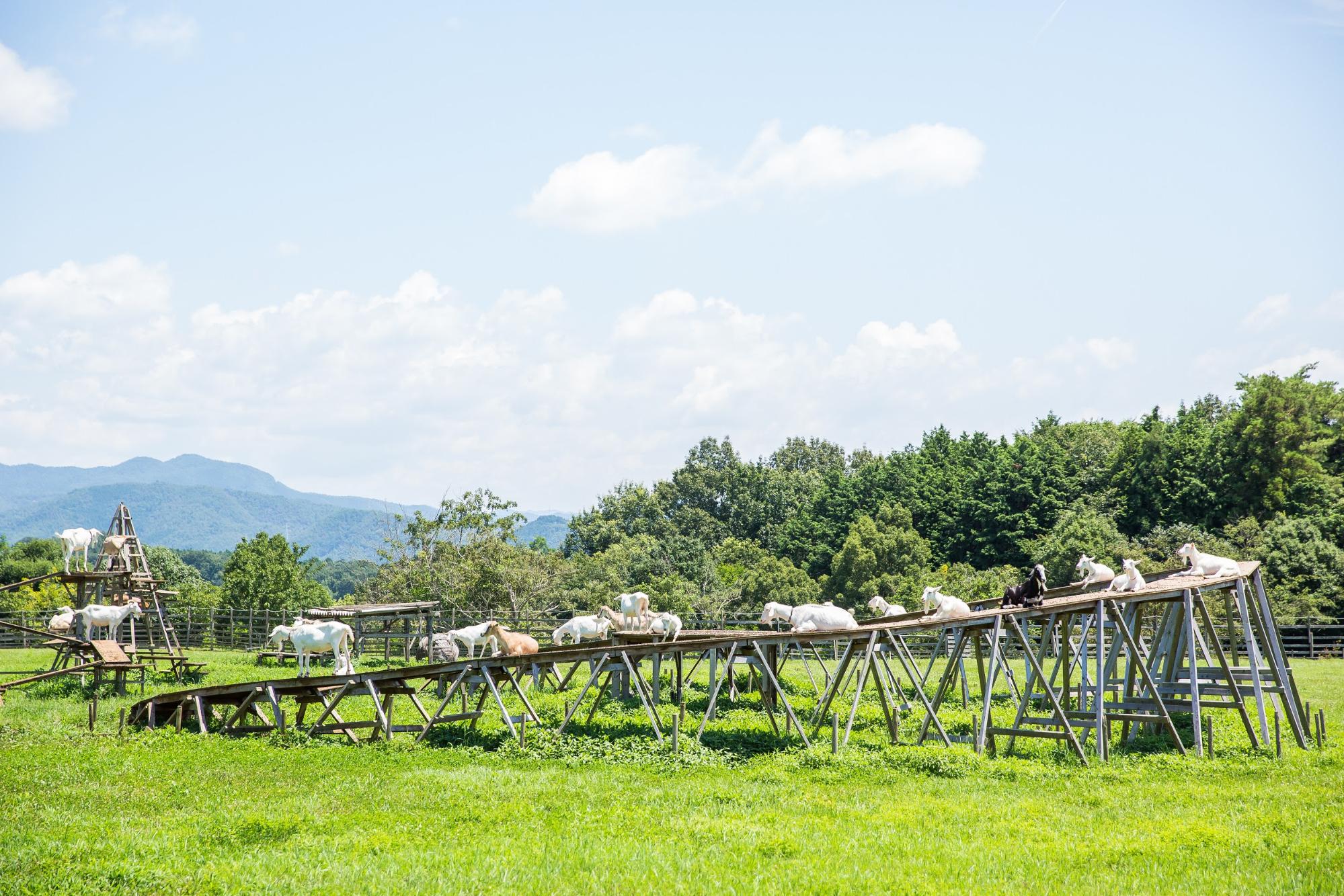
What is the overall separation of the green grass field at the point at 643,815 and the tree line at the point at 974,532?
32.1 metres

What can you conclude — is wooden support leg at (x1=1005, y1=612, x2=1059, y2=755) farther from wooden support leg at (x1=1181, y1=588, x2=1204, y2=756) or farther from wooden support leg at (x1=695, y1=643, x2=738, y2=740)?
wooden support leg at (x1=695, y1=643, x2=738, y2=740)

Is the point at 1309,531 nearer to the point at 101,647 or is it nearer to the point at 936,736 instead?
the point at 936,736

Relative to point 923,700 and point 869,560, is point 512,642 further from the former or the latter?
point 869,560

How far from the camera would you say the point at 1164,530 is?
58.1 meters

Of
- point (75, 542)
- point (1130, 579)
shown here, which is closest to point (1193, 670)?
point (1130, 579)

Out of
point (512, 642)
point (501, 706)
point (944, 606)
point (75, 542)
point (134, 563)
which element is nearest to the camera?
point (501, 706)

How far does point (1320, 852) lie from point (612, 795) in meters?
8.93

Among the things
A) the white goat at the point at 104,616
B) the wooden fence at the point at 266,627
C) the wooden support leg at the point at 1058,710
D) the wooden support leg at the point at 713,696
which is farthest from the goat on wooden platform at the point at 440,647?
the wooden support leg at the point at 1058,710

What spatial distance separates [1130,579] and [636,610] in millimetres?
A: 12728

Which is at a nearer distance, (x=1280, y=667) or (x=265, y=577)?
(x=1280, y=667)

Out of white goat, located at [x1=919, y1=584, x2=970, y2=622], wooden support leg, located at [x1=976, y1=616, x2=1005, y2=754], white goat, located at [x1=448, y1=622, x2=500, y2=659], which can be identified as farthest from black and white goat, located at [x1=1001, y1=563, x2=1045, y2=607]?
white goat, located at [x1=448, y1=622, x2=500, y2=659]

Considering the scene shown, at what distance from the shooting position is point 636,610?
28.8m

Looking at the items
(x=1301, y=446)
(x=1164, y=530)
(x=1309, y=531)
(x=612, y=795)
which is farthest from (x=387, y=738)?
(x=1301, y=446)

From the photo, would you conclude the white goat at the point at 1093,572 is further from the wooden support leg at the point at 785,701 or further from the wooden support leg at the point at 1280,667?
the wooden support leg at the point at 785,701
